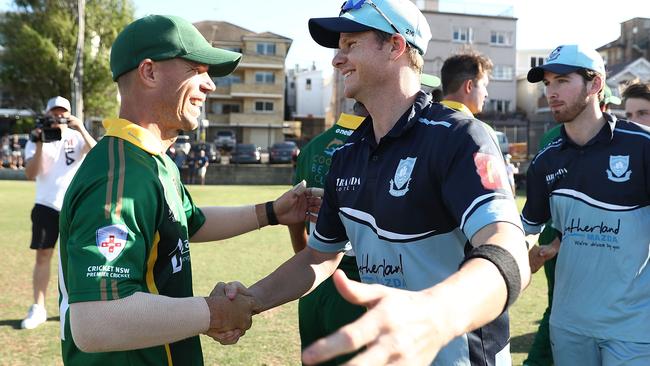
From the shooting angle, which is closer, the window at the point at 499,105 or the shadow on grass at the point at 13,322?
the shadow on grass at the point at 13,322

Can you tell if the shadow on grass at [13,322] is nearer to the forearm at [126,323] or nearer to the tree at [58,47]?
the forearm at [126,323]

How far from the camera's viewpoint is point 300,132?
67.7 m

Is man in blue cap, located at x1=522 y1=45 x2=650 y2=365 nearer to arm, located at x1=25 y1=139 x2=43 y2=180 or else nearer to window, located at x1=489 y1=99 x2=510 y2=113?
arm, located at x1=25 y1=139 x2=43 y2=180

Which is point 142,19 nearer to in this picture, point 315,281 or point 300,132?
point 315,281

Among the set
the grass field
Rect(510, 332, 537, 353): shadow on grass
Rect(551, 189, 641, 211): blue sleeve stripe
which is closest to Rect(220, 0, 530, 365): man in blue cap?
Rect(551, 189, 641, 211): blue sleeve stripe

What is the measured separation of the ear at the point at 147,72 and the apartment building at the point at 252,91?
6105 cm

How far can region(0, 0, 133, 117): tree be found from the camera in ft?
141

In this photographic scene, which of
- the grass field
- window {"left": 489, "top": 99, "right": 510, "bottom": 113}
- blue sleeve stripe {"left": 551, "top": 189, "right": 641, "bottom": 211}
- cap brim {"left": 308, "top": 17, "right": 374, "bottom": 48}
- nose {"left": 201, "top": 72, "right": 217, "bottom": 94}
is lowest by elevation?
the grass field

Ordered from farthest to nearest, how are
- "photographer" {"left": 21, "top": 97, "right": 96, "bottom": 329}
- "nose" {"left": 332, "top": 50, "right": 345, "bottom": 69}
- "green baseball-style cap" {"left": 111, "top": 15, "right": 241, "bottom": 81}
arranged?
"photographer" {"left": 21, "top": 97, "right": 96, "bottom": 329} < "green baseball-style cap" {"left": 111, "top": 15, "right": 241, "bottom": 81} < "nose" {"left": 332, "top": 50, "right": 345, "bottom": 69}

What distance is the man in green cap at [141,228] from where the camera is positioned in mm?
2340

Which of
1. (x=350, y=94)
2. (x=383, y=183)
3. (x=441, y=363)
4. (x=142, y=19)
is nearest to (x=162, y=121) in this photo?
(x=142, y=19)

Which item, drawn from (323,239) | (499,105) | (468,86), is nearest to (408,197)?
(323,239)

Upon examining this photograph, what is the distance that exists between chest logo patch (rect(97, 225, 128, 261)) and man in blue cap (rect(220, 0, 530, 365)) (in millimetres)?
662

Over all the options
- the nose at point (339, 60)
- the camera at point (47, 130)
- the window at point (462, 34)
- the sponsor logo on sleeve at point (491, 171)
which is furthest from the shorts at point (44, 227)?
the window at point (462, 34)
